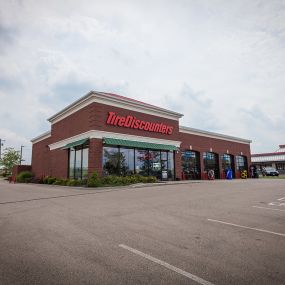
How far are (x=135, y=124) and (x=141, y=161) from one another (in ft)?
12.8

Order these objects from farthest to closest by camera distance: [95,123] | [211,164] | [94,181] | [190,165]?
[211,164]
[190,165]
[95,123]
[94,181]

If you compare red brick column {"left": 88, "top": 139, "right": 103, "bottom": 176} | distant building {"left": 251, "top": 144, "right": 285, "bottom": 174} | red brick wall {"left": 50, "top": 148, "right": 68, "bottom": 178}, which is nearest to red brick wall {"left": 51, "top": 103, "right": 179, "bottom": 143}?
red brick column {"left": 88, "top": 139, "right": 103, "bottom": 176}

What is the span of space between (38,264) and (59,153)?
24982mm

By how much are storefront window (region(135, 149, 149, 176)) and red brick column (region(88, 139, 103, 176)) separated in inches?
172

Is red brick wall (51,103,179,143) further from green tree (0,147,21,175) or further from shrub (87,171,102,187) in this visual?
green tree (0,147,21,175)

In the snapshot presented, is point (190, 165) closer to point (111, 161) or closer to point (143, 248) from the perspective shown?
point (111, 161)

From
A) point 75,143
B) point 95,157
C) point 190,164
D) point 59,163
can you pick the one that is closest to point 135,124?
point 95,157

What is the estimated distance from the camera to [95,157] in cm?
2055

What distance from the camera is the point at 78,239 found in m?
5.08

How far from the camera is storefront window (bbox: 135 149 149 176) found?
23.9m

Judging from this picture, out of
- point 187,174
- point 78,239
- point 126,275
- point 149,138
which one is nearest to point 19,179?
point 149,138

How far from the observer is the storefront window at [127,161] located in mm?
22625

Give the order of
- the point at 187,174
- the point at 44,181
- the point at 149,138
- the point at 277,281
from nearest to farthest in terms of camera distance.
A: the point at 277,281
the point at 149,138
the point at 44,181
the point at 187,174

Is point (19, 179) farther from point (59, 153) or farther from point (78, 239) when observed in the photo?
point (78, 239)
